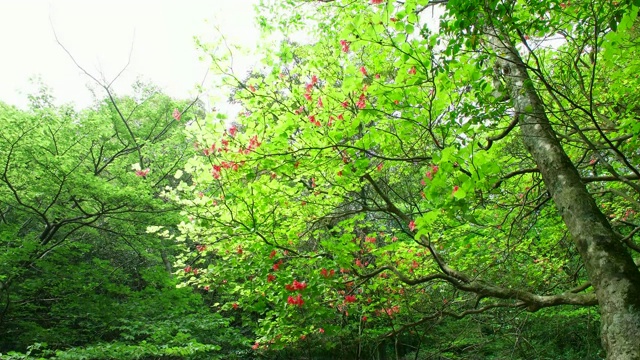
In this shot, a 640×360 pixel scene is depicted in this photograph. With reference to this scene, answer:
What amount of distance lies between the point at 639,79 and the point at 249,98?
11.6 feet

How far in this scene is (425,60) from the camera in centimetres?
209

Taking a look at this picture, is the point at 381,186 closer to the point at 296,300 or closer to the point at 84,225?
the point at 296,300

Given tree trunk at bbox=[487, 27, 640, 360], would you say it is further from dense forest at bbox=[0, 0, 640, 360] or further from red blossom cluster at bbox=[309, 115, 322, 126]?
red blossom cluster at bbox=[309, 115, 322, 126]

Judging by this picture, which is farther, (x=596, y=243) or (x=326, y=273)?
(x=326, y=273)

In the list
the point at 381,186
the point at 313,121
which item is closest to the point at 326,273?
the point at 313,121

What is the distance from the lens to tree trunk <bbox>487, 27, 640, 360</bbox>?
181cm

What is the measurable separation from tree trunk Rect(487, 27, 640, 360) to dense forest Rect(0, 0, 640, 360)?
0.01 meters

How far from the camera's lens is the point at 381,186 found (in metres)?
6.10

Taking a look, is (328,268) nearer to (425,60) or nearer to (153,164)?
(425,60)

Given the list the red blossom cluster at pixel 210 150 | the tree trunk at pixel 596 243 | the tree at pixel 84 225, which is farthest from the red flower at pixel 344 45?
the tree at pixel 84 225

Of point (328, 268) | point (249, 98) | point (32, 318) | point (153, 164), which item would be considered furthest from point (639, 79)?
point (32, 318)

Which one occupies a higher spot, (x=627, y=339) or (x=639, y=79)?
(x=639, y=79)

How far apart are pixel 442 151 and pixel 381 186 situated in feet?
14.4

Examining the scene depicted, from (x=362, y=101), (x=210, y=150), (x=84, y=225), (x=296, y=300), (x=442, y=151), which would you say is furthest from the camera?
(x=84, y=225)
